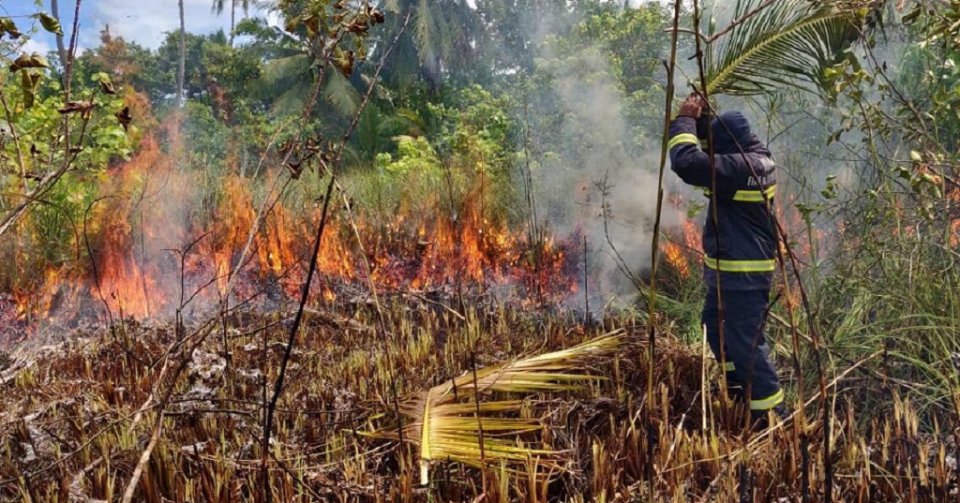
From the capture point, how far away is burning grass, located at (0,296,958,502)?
2.37 metres

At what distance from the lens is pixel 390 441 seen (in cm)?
284

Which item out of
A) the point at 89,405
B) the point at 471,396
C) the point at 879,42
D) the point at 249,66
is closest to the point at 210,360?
the point at 89,405

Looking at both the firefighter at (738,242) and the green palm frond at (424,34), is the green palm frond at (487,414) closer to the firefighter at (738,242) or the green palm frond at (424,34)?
the firefighter at (738,242)

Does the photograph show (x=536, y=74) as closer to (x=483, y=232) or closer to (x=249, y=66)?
(x=483, y=232)

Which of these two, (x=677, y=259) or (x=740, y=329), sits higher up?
(x=677, y=259)

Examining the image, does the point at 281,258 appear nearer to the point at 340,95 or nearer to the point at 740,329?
the point at 740,329

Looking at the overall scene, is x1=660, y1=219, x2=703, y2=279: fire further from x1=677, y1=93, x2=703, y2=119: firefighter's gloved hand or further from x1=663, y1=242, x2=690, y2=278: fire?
x1=677, y1=93, x2=703, y2=119: firefighter's gloved hand

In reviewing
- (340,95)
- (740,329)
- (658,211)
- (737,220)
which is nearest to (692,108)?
(737,220)

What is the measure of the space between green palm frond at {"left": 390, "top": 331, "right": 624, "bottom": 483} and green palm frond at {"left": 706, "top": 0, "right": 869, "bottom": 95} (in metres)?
2.03

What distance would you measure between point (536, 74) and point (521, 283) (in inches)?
182

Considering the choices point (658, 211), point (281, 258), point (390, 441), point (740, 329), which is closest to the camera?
point (658, 211)

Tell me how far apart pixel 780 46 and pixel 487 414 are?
3018 mm

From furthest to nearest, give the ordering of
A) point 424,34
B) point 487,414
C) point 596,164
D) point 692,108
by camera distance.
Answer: point 424,34 < point 596,164 < point 692,108 < point 487,414

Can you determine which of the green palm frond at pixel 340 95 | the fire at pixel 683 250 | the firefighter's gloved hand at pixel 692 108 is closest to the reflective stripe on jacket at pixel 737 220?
the firefighter's gloved hand at pixel 692 108
